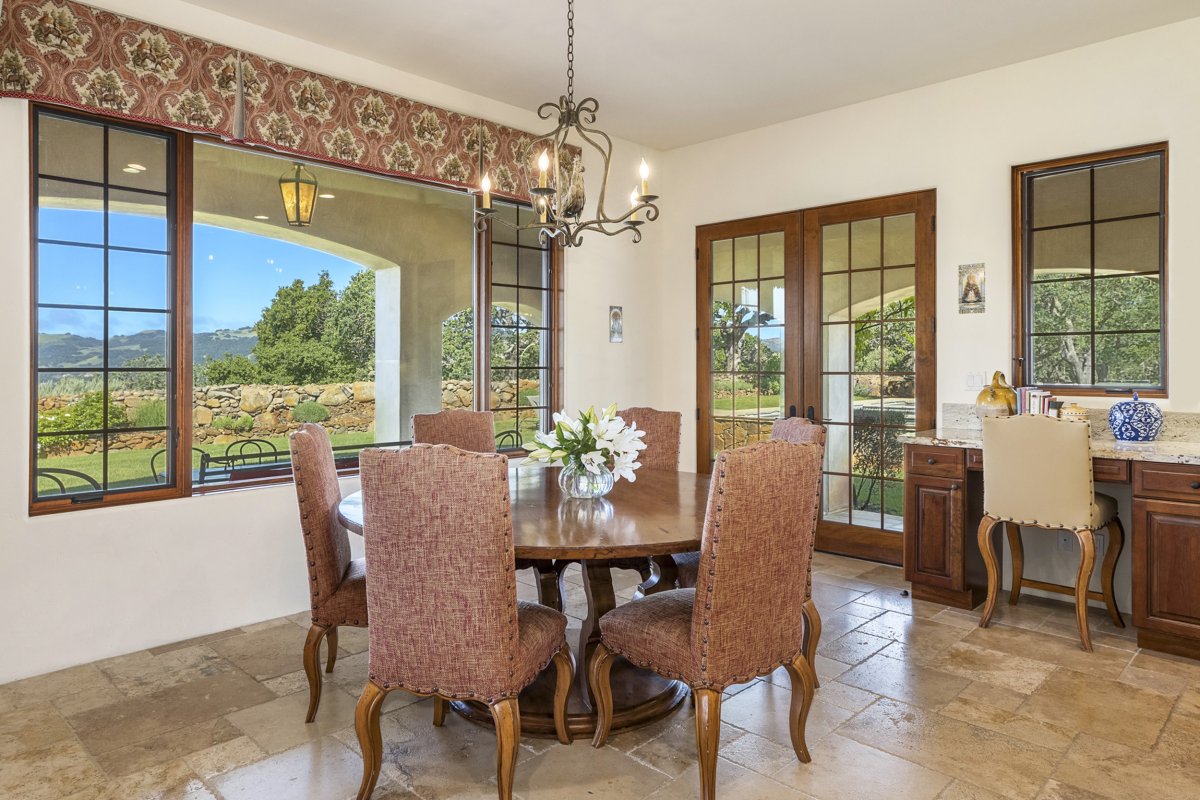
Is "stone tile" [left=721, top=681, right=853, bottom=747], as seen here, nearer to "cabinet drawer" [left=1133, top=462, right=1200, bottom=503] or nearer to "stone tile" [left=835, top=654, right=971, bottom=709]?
"stone tile" [left=835, top=654, right=971, bottom=709]

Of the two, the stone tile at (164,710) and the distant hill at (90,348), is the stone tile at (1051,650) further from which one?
the distant hill at (90,348)

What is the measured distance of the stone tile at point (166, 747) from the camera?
2.29 metres

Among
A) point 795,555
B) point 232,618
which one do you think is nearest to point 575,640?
point 795,555

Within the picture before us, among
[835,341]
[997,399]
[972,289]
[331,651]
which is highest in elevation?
[972,289]

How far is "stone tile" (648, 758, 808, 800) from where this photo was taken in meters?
2.12

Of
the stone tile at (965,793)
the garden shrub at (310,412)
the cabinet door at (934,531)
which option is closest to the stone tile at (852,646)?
the cabinet door at (934,531)

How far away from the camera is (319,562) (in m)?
2.51

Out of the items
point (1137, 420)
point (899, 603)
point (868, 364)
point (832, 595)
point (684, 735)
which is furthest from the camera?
point (868, 364)

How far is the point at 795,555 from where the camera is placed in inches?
84.4

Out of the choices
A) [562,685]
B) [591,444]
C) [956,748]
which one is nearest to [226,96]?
[591,444]

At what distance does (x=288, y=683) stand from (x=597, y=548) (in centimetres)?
165

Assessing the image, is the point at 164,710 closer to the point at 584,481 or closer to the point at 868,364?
the point at 584,481

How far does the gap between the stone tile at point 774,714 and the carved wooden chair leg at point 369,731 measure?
1.20m

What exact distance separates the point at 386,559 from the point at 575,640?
1514mm
